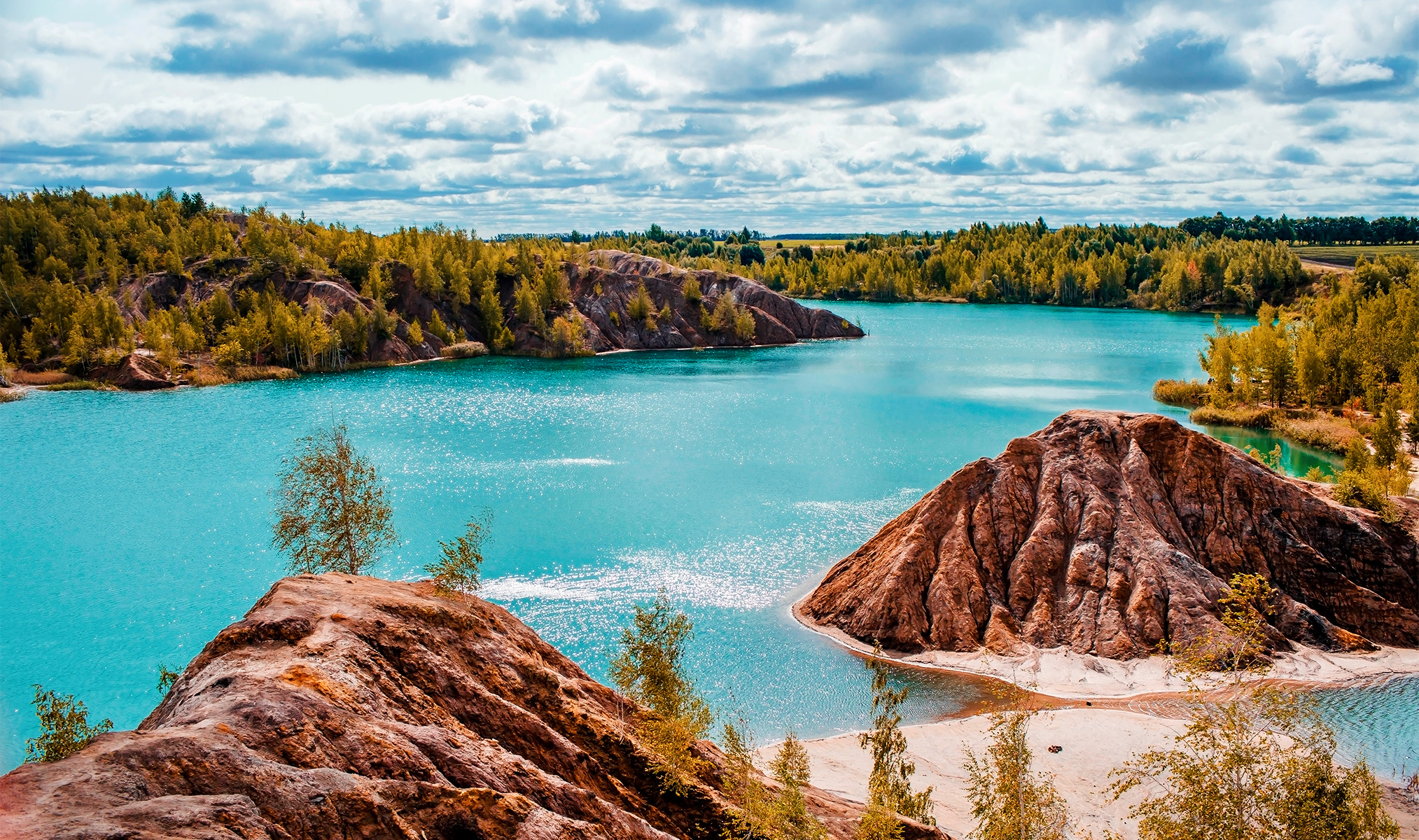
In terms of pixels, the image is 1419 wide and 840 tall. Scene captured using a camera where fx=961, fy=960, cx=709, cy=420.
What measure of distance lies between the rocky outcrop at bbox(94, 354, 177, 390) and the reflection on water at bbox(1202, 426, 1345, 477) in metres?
124

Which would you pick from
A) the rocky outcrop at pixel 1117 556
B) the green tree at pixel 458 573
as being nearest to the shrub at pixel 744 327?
the rocky outcrop at pixel 1117 556

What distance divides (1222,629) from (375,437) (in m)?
75.5

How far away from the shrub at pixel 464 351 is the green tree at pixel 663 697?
136 m

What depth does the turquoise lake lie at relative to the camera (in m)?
43.6

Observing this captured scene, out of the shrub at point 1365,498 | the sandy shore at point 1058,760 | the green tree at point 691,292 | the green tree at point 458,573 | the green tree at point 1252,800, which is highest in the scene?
the green tree at point 691,292

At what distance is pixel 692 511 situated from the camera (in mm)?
68000

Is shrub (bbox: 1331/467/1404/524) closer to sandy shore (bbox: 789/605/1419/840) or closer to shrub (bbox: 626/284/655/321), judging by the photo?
sandy shore (bbox: 789/605/1419/840)

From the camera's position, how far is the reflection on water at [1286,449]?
277 feet

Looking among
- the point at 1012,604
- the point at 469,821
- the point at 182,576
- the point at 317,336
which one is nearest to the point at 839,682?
the point at 1012,604

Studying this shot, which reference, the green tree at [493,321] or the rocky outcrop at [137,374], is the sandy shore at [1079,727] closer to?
the rocky outcrop at [137,374]

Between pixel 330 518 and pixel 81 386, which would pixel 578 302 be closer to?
pixel 81 386

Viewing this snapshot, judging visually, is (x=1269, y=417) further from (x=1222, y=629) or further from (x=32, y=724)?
(x=32, y=724)

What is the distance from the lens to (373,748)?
1828 cm

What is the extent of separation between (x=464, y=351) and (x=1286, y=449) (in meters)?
121
